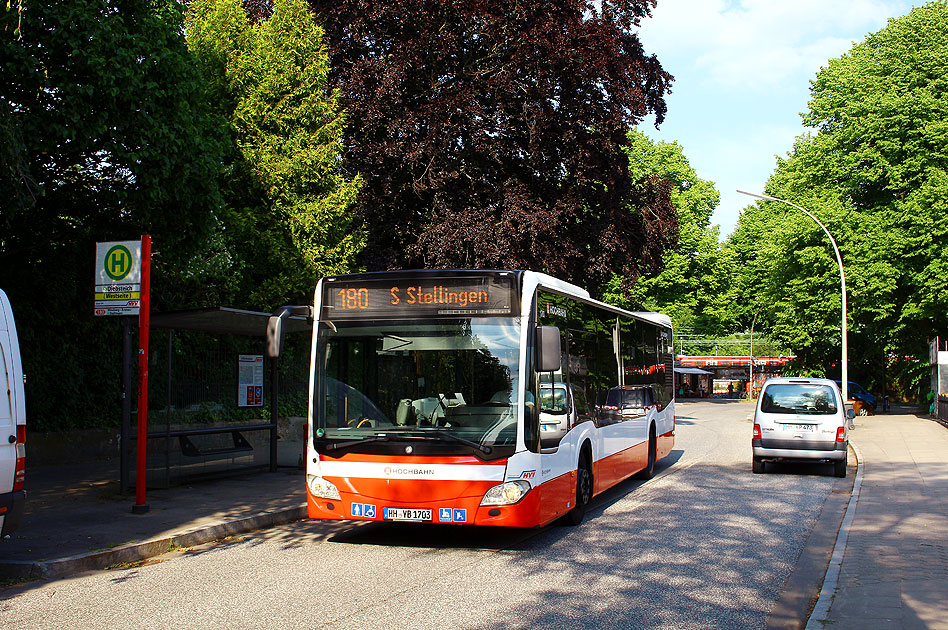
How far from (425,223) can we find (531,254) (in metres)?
3.19

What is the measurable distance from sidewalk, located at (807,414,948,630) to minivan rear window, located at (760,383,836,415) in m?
1.38

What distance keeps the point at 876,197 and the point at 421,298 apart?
31.6 m

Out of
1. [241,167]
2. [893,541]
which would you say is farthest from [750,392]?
[893,541]

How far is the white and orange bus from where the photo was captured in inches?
338

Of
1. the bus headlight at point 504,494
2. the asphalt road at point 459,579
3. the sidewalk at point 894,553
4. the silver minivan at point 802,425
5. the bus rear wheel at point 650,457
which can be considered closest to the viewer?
the sidewalk at point 894,553

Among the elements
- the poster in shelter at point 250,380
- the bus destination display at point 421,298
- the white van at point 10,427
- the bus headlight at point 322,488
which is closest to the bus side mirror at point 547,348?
the bus destination display at point 421,298

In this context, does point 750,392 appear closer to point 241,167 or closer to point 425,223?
point 425,223

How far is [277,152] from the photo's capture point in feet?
67.8

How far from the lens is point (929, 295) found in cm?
3247

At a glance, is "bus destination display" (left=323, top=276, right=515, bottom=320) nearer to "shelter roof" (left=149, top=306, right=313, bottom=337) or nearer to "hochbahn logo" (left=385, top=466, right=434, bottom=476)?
"hochbahn logo" (left=385, top=466, right=434, bottom=476)

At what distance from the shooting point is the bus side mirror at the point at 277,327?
882 cm

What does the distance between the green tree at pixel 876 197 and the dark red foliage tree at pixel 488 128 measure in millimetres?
14613

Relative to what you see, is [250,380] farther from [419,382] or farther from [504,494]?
[504,494]

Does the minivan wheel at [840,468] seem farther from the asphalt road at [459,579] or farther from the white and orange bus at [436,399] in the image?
the white and orange bus at [436,399]
